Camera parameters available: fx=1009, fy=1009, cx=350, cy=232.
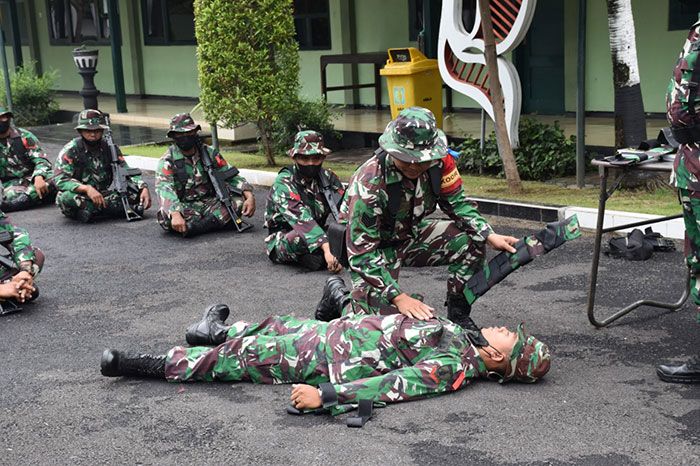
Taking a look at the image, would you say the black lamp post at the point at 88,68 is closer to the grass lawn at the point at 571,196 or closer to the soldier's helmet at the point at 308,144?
the grass lawn at the point at 571,196

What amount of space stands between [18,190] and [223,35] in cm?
297

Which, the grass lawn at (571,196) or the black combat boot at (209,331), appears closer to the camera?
the black combat boot at (209,331)

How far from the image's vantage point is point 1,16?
28031mm

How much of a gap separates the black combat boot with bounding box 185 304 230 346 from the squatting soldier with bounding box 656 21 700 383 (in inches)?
93.5

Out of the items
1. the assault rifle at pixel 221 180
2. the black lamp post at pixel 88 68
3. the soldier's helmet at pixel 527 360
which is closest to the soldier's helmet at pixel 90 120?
the assault rifle at pixel 221 180

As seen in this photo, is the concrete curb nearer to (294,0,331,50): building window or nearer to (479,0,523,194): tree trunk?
(479,0,523,194): tree trunk

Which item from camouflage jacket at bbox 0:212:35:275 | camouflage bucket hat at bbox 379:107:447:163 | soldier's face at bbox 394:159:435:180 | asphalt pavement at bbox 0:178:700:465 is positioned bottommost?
asphalt pavement at bbox 0:178:700:465

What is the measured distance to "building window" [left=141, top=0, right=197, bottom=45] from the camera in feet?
69.7

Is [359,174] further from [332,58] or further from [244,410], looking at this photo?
[332,58]

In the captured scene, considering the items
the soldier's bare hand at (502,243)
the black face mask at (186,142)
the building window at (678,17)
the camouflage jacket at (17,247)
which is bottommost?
the camouflage jacket at (17,247)

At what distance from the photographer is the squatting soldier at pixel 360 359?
4.89 metres

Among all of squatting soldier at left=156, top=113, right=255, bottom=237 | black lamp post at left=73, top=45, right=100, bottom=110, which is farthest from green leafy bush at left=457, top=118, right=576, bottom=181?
black lamp post at left=73, top=45, right=100, bottom=110

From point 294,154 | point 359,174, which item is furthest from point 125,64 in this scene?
point 359,174

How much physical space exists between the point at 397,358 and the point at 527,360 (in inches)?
25.8
